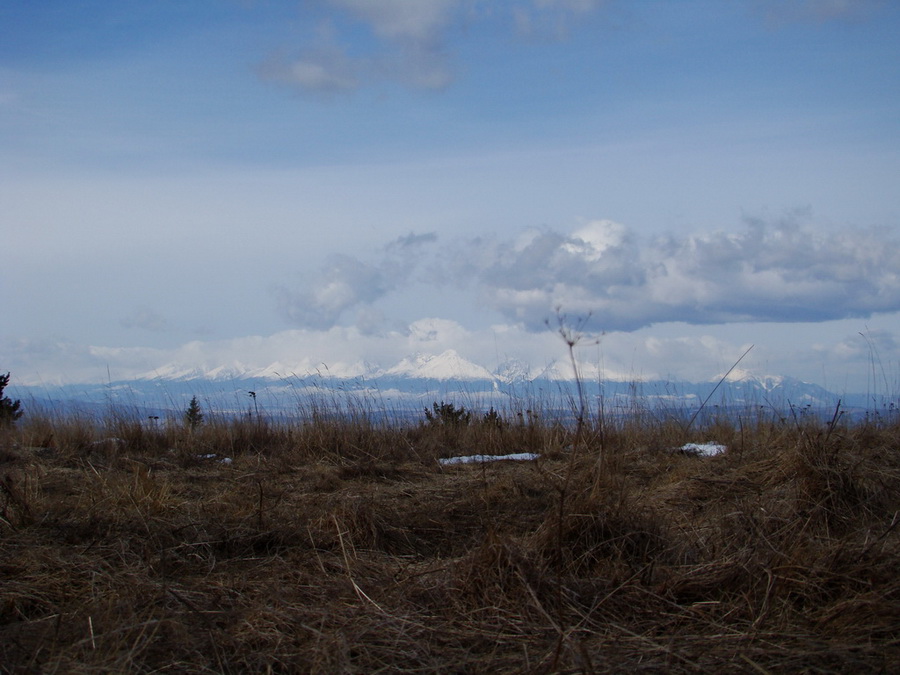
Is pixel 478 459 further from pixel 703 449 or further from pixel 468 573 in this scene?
pixel 468 573

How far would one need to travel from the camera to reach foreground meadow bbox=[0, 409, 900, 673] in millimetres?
2607

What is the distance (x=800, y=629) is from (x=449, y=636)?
1.39 meters

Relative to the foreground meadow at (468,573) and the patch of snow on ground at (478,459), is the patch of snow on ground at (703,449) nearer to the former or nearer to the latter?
the foreground meadow at (468,573)

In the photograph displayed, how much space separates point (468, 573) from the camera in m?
3.20

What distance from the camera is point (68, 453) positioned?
7723 mm

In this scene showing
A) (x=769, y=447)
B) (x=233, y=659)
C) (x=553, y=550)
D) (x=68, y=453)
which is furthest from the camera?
(x=68, y=453)

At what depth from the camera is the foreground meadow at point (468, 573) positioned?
8.55 feet

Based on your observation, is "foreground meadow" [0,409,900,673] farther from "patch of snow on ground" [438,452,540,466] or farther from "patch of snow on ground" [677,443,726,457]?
"patch of snow on ground" [677,443,726,457]

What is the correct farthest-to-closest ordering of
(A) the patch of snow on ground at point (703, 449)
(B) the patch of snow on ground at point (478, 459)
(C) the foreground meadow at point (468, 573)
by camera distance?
(A) the patch of snow on ground at point (703, 449)
(B) the patch of snow on ground at point (478, 459)
(C) the foreground meadow at point (468, 573)

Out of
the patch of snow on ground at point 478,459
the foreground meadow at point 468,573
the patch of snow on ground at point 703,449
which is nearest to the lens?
the foreground meadow at point 468,573

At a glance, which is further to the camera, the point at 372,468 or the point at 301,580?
the point at 372,468

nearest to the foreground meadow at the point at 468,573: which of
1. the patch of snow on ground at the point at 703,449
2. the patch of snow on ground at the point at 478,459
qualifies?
the patch of snow on ground at the point at 478,459

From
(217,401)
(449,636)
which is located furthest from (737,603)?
(217,401)

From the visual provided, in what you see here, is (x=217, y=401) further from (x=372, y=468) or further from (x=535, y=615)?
(x=535, y=615)
